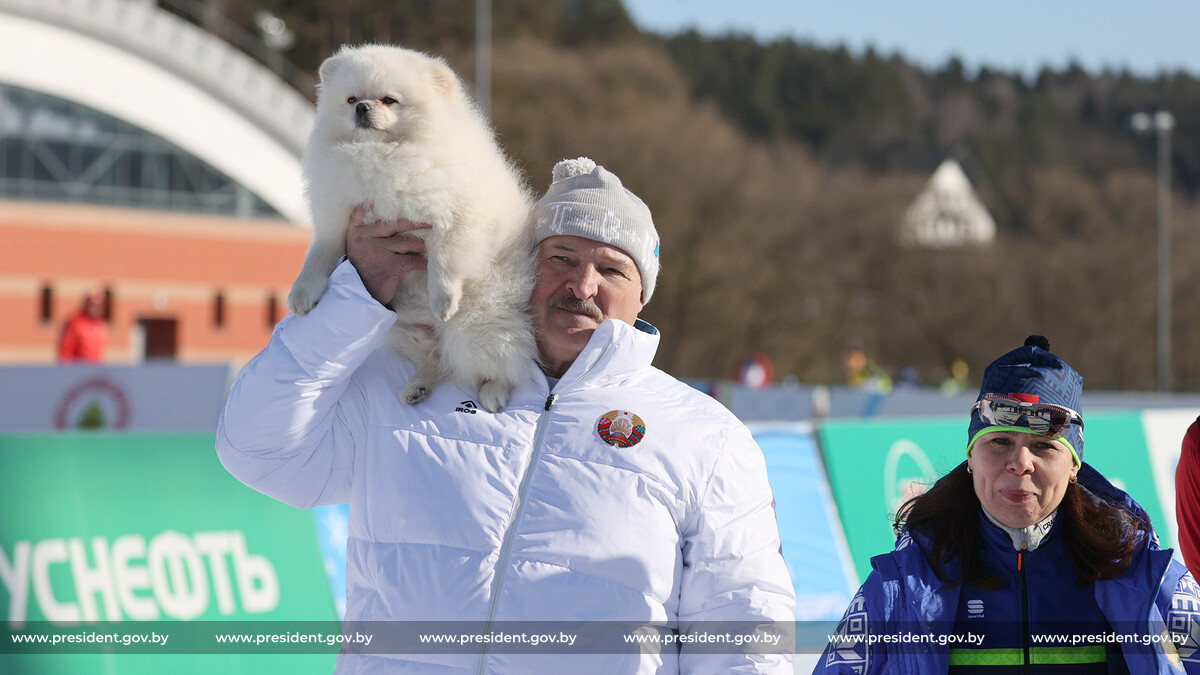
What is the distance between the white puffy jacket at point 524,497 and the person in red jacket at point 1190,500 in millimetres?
1640

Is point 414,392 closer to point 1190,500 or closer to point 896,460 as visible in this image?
point 1190,500

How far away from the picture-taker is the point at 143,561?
15.5 ft

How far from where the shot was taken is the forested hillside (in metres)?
38.5

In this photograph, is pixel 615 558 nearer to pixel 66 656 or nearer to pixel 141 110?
pixel 66 656

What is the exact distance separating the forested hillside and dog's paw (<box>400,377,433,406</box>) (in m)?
28.6

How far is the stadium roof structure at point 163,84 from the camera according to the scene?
32812mm

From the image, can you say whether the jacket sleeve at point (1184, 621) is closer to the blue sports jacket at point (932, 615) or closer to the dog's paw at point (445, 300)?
the blue sports jacket at point (932, 615)

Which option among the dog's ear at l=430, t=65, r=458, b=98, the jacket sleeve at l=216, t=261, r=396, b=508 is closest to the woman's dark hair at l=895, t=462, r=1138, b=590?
the jacket sleeve at l=216, t=261, r=396, b=508

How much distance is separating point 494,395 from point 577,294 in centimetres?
34

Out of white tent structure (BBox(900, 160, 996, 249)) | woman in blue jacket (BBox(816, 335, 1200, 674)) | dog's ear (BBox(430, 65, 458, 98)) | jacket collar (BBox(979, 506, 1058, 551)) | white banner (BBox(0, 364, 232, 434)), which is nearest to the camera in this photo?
woman in blue jacket (BBox(816, 335, 1200, 674))

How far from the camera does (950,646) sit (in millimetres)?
2506

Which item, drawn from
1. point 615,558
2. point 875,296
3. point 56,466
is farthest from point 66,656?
point 875,296

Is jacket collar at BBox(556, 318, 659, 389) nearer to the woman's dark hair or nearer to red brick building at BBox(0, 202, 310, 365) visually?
the woman's dark hair

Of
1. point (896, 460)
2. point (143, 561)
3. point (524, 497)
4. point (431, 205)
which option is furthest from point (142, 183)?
point (524, 497)
